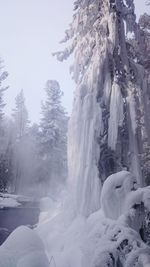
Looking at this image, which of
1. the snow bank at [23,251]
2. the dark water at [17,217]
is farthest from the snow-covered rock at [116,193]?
the dark water at [17,217]

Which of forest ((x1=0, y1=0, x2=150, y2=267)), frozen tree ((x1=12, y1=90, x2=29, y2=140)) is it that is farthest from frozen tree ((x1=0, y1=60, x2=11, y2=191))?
forest ((x1=0, y1=0, x2=150, y2=267))

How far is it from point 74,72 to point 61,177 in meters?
23.1

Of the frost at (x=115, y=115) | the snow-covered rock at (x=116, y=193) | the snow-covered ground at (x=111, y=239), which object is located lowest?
the snow-covered ground at (x=111, y=239)

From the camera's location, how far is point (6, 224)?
18.8 meters

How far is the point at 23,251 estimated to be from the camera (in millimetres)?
5426

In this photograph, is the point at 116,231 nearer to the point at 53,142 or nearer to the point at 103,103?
the point at 103,103

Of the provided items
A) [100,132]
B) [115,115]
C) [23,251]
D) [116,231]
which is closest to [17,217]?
[100,132]

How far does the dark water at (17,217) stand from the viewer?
60.7ft

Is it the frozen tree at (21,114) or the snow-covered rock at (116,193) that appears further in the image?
the frozen tree at (21,114)

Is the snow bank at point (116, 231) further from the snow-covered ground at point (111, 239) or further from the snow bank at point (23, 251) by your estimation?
the snow bank at point (23, 251)

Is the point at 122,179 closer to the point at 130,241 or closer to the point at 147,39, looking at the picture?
the point at 130,241

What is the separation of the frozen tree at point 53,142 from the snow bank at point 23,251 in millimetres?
28896

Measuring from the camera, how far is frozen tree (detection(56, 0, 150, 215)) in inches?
419

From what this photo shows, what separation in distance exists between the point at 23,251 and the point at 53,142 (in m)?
29.8
